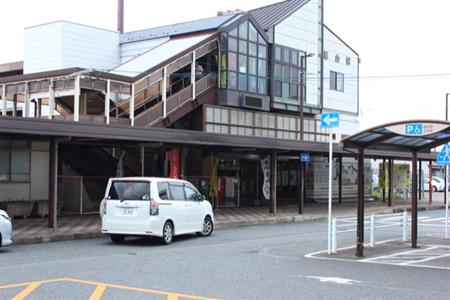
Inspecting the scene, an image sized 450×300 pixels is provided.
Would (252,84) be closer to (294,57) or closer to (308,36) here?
(294,57)

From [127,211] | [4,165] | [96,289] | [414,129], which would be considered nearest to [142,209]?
[127,211]

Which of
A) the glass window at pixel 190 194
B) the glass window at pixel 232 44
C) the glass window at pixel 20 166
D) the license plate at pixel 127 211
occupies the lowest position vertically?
the license plate at pixel 127 211

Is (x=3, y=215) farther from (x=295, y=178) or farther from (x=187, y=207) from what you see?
(x=295, y=178)

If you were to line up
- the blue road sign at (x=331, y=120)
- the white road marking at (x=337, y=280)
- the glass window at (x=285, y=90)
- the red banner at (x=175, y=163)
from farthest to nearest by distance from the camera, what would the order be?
the glass window at (x=285, y=90) → the red banner at (x=175, y=163) → the blue road sign at (x=331, y=120) → the white road marking at (x=337, y=280)

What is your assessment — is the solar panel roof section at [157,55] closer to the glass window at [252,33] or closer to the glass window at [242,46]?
the glass window at [242,46]

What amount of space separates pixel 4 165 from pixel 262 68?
1646cm

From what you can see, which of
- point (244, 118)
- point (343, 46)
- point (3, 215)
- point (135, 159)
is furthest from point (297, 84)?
point (3, 215)

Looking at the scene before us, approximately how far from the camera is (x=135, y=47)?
124 ft

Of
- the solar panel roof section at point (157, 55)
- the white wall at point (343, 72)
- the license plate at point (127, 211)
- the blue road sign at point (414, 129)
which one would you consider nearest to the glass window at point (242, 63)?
the solar panel roof section at point (157, 55)

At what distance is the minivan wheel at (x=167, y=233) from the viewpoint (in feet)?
52.0

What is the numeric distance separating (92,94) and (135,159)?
395cm

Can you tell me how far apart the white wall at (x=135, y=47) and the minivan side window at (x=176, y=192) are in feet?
65.7

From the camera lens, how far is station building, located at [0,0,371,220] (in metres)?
22.4

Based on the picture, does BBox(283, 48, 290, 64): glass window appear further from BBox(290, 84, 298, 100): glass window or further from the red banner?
the red banner
